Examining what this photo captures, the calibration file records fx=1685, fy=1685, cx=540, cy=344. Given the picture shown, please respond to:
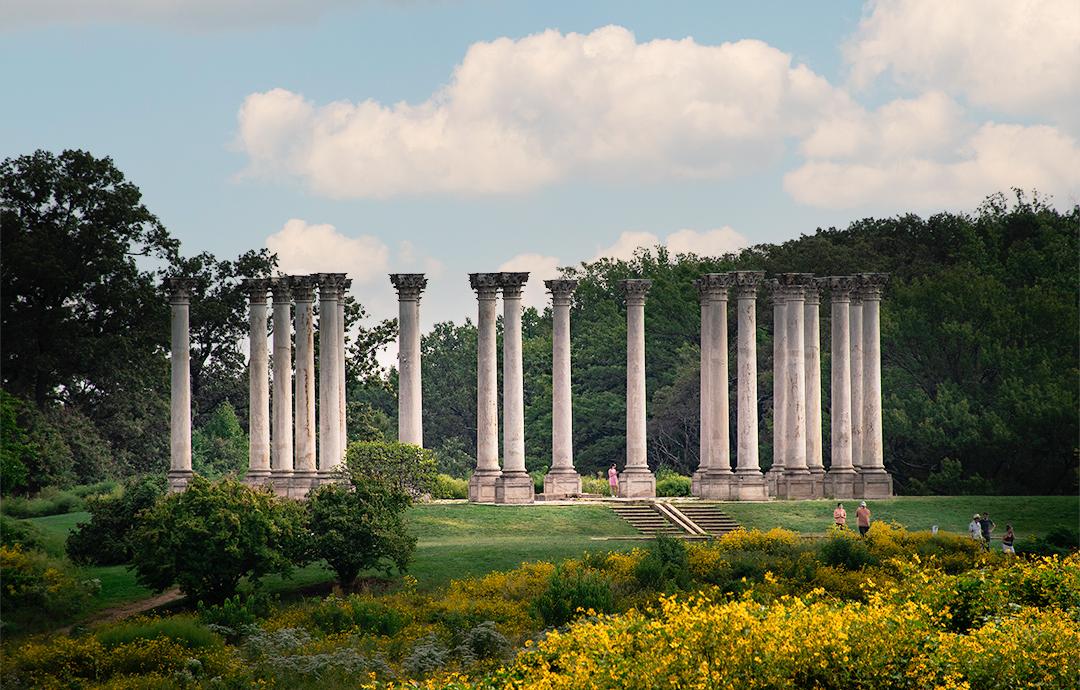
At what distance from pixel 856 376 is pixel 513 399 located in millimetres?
23227

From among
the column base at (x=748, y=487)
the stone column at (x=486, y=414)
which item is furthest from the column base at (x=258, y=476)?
the column base at (x=748, y=487)

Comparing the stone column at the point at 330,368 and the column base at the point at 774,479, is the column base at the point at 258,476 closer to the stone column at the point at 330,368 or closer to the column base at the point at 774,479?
the stone column at the point at 330,368

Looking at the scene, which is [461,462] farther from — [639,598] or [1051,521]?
[639,598]

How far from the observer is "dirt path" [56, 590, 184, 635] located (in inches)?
2596

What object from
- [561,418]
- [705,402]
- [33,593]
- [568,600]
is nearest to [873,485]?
[705,402]

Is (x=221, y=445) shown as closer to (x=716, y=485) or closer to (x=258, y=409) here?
(x=258, y=409)

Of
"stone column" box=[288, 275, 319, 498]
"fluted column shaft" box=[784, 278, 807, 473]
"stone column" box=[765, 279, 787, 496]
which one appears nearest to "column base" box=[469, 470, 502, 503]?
"stone column" box=[288, 275, 319, 498]

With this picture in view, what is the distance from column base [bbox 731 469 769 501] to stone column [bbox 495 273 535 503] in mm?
12187

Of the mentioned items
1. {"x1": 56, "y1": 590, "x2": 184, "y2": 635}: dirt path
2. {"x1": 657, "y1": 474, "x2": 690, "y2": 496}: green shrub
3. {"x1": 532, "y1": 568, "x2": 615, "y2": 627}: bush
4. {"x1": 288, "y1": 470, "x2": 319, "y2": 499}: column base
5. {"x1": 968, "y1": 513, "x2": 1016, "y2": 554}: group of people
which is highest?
{"x1": 288, "y1": 470, "x2": 319, "y2": 499}: column base

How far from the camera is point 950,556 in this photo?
6981 cm

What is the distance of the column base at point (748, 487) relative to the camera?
100250 millimetres

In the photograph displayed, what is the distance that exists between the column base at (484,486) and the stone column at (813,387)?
1981 cm

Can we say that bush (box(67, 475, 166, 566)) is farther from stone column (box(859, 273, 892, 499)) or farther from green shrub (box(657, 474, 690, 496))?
stone column (box(859, 273, 892, 499))

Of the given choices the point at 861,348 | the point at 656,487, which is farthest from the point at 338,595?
the point at 861,348
